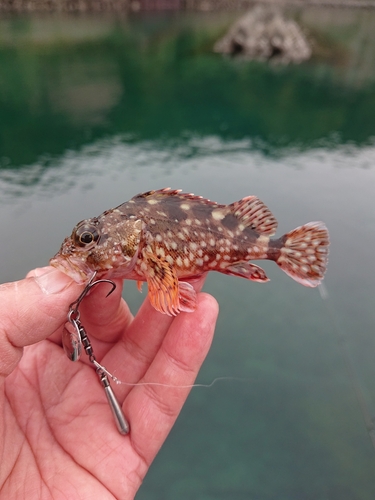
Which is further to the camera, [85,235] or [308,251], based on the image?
[308,251]

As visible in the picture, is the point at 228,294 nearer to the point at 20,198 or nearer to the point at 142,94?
the point at 20,198

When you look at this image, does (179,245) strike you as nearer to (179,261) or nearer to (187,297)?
(179,261)

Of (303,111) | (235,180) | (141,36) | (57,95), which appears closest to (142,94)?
(57,95)

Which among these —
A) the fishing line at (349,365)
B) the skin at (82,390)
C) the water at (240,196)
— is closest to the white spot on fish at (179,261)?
the skin at (82,390)

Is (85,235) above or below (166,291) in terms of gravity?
above

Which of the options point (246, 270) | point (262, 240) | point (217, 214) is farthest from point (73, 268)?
point (262, 240)

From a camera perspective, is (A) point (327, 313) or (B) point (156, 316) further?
(A) point (327, 313)

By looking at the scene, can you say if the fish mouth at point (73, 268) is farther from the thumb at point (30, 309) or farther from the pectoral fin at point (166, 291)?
the pectoral fin at point (166, 291)
